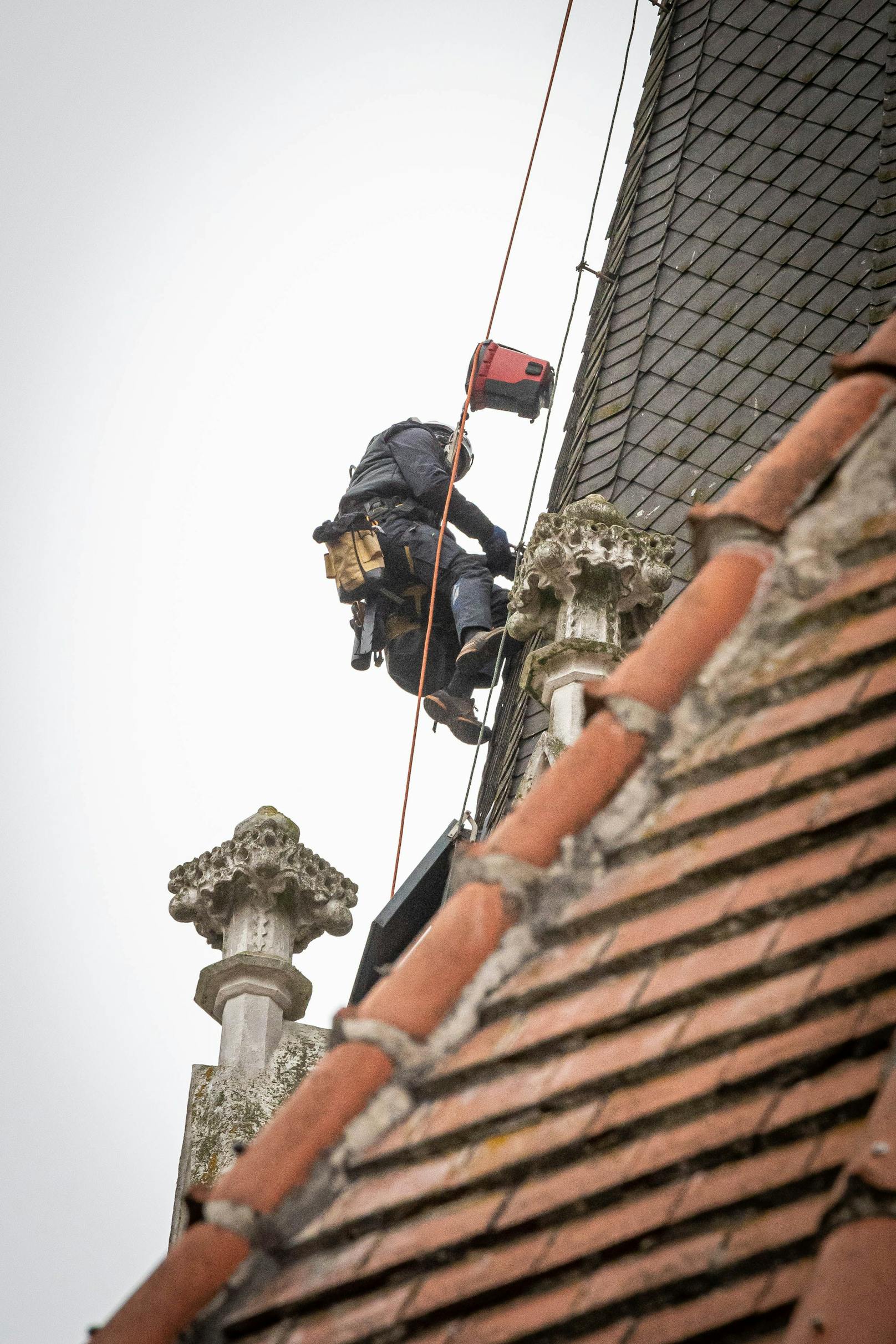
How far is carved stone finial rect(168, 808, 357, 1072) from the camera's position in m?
9.10

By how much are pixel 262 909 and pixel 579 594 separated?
202 centimetres

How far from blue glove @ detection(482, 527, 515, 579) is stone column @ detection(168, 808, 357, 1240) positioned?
83.3 inches

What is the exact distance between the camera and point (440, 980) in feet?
11.6

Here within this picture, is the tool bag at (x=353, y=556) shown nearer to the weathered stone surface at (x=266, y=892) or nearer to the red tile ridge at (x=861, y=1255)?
the weathered stone surface at (x=266, y=892)

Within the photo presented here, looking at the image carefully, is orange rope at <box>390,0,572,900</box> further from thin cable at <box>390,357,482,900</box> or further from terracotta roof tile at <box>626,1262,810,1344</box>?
terracotta roof tile at <box>626,1262,810,1344</box>

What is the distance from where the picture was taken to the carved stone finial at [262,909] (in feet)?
29.9

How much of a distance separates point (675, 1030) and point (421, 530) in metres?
8.07

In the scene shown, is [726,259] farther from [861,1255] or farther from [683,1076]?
[861,1255]

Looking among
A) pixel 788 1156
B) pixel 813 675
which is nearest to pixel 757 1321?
pixel 788 1156

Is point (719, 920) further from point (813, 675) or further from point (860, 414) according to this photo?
point (860, 414)

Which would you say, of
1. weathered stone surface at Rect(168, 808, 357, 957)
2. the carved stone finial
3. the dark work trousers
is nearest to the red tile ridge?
the carved stone finial

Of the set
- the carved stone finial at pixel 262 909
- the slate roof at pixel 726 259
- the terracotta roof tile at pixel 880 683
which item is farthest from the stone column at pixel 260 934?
the terracotta roof tile at pixel 880 683

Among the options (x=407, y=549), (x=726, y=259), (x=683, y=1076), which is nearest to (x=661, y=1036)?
(x=683, y=1076)

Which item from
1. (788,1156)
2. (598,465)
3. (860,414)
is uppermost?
(598,465)
